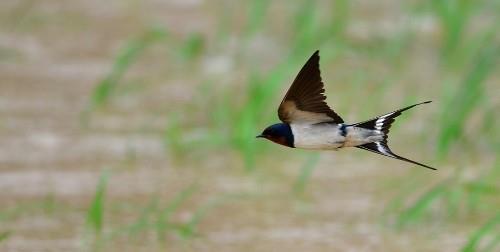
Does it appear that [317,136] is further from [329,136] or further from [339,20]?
[339,20]

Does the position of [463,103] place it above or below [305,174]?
above

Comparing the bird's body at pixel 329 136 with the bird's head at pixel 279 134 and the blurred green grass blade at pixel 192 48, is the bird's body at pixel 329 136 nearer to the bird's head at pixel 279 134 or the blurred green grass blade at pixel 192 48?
the bird's head at pixel 279 134

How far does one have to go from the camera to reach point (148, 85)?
195 inches

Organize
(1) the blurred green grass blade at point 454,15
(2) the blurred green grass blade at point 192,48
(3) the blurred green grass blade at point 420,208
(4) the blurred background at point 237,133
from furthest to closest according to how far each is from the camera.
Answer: (2) the blurred green grass blade at point 192,48 < (1) the blurred green grass blade at point 454,15 < (4) the blurred background at point 237,133 < (3) the blurred green grass blade at point 420,208

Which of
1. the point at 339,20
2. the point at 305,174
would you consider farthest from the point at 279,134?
the point at 339,20

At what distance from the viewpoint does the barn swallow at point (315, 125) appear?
1167 mm

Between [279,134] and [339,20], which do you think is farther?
[339,20]

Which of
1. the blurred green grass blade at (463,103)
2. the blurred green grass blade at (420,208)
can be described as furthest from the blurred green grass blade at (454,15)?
the blurred green grass blade at (420,208)

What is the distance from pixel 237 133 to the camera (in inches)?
148

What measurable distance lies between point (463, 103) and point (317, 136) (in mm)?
2450

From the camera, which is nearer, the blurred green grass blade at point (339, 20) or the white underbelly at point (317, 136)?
the white underbelly at point (317, 136)

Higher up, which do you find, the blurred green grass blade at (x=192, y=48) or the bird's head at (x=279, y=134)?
the blurred green grass blade at (x=192, y=48)

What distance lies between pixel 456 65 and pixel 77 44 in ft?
6.31

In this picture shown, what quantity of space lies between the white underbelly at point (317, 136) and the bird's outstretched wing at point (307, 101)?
0.01 m
